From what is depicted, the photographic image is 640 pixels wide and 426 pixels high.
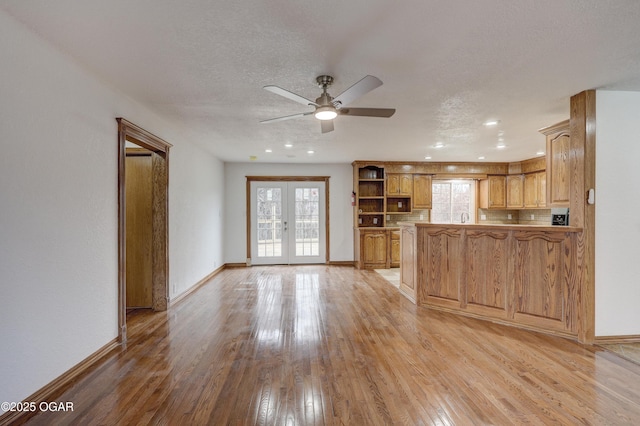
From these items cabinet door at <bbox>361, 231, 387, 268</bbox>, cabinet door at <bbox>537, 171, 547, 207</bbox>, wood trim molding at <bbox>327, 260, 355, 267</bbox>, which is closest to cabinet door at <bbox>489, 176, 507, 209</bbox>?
cabinet door at <bbox>537, 171, 547, 207</bbox>

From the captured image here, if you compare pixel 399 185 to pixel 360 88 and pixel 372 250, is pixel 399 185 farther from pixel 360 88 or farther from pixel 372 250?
pixel 360 88

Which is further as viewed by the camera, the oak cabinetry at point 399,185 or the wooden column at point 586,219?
the oak cabinetry at point 399,185

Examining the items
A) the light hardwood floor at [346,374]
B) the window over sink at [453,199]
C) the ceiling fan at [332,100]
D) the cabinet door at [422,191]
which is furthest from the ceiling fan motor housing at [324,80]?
the window over sink at [453,199]

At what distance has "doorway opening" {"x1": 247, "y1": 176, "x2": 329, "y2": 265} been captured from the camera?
7188 millimetres

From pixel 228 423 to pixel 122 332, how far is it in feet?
5.98

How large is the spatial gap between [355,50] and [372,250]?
517cm

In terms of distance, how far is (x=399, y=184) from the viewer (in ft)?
23.4

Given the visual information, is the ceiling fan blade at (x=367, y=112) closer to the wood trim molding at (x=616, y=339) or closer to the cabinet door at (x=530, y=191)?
the wood trim molding at (x=616, y=339)

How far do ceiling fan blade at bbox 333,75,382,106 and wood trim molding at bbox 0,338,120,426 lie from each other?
2.97 m

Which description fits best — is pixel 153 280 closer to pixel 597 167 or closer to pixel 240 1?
pixel 240 1

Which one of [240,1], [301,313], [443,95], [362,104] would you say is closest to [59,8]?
[240,1]

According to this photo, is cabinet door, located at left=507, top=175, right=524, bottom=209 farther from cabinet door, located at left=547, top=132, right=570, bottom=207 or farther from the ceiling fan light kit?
the ceiling fan light kit

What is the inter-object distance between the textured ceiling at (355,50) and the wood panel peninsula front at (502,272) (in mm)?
1494

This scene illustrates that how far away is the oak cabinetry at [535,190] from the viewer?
21.4 feet
